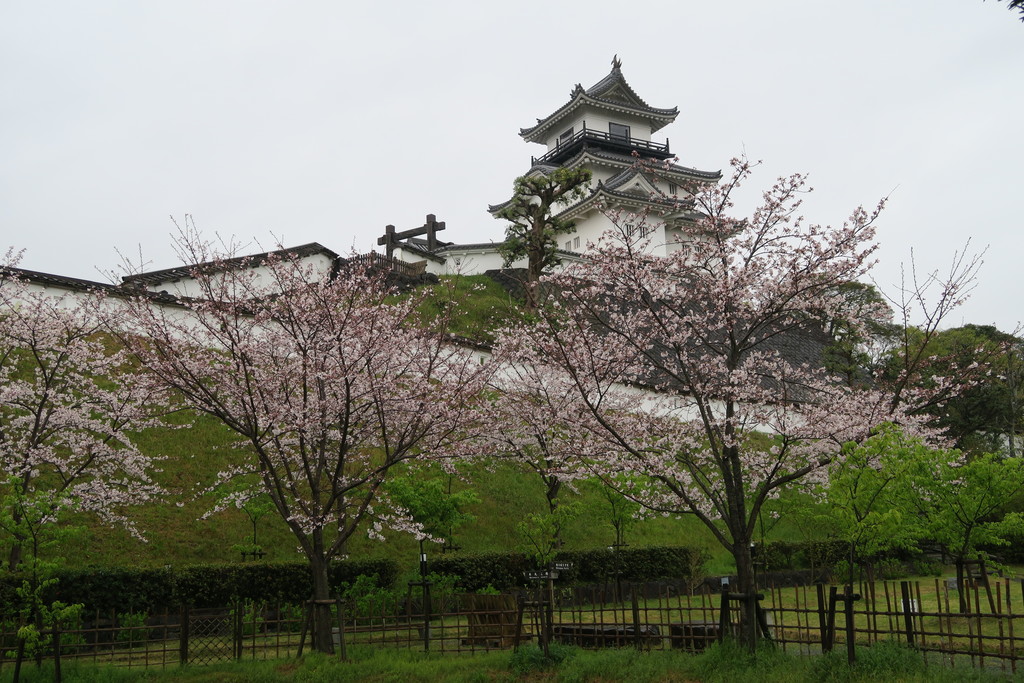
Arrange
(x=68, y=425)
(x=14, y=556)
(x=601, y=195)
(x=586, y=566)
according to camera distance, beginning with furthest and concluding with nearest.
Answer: (x=601, y=195), (x=586, y=566), (x=68, y=425), (x=14, y=556)

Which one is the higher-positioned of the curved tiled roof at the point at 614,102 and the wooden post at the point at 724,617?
the curved tiled roof at the point at 614,102

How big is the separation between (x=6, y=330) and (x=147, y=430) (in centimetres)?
Answer: 464

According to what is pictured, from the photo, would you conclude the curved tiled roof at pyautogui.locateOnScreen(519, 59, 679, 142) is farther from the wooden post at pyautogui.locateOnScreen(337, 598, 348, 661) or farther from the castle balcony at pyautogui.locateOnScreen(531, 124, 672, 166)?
the wooden post at pyautogui.locateOnScreen(337, 598, 348, 661)

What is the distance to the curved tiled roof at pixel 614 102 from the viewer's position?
5291 centimetres

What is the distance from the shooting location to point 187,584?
1490 cm

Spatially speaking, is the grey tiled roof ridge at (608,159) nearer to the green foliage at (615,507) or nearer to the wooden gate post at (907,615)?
the green foliage at (615,507)

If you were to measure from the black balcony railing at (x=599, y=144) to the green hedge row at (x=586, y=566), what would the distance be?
117 ft

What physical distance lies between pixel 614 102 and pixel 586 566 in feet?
134

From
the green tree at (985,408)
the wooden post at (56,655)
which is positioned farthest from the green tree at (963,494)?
the green tree at (985,408)

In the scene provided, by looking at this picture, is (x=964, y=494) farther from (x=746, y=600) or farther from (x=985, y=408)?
(x=985, y=408)

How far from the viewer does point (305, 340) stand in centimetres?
1387

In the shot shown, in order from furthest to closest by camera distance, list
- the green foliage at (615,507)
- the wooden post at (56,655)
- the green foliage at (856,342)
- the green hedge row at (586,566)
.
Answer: the green foliage at (856,342) < the green foliage at (615,507) < the green hedge row at (586,566) < the wooden post at (56,655)

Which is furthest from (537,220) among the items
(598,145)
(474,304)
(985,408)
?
(985,408)

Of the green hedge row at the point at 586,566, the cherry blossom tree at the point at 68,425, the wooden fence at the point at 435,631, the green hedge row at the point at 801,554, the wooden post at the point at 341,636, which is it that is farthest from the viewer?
the green hedge row at the point at 801,554
